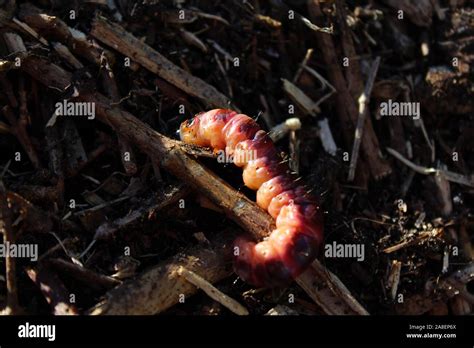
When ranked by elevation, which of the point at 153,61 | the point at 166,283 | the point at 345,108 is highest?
the point at 153,61

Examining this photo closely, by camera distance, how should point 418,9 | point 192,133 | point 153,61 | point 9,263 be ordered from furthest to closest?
point 418,9, point 153,61, point 192,133, point 9,263

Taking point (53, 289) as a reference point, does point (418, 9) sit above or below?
above

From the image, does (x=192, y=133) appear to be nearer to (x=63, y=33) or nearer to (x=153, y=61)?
(x=153, y=61)

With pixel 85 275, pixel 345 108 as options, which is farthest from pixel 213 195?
pixel 345 108

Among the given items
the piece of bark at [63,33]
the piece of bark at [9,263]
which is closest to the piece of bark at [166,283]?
the piece of bark at [9,263]

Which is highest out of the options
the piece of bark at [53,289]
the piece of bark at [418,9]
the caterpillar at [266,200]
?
the piece of bark at [418,9]

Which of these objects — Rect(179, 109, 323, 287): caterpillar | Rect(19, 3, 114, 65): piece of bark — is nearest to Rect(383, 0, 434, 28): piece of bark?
Rect(179, 109, 323, 287): caterpillar

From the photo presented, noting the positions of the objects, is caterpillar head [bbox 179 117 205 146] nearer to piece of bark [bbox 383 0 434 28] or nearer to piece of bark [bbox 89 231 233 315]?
piece of bark [bbox 89 231 233 315]

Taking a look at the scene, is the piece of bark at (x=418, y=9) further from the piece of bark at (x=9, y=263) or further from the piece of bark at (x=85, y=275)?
the piece of bark at (x=9, y=263)
